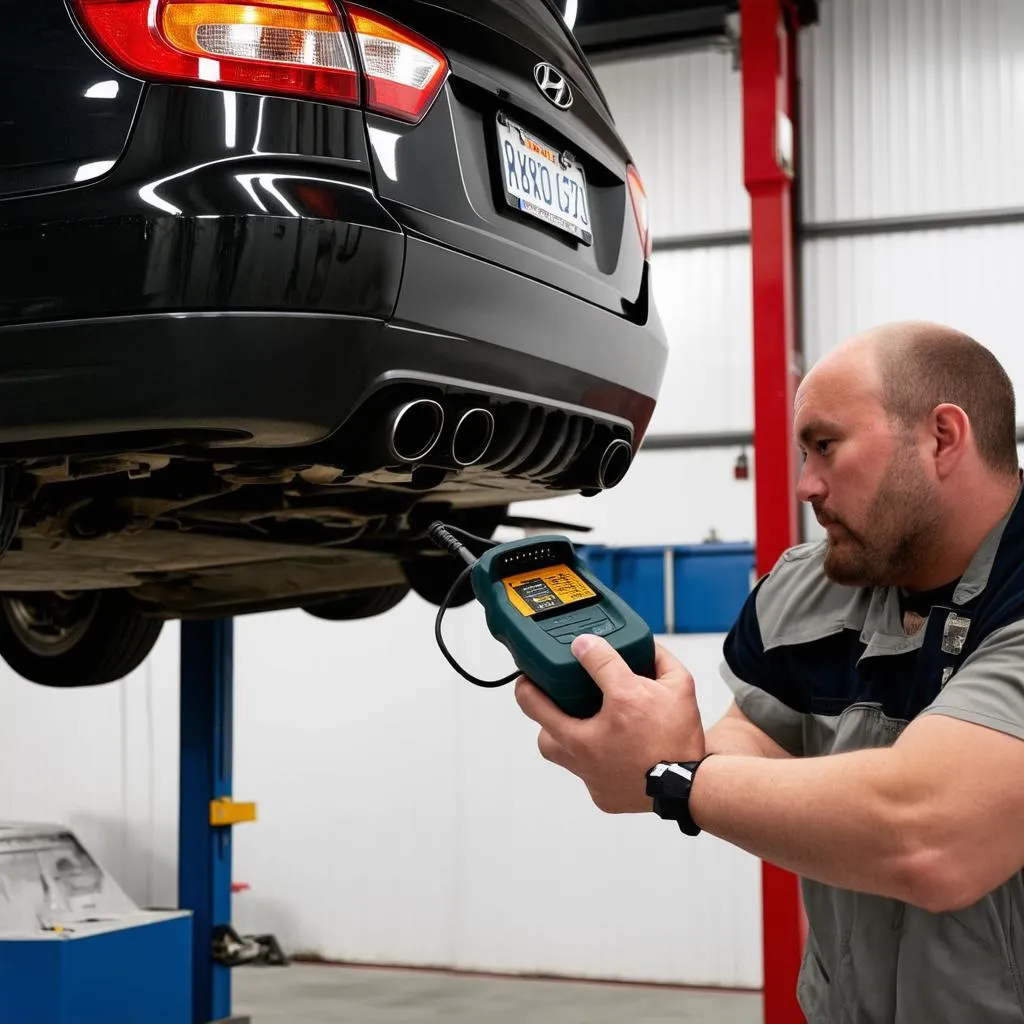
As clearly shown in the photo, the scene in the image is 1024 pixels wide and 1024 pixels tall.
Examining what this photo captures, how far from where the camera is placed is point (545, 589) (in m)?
1.30

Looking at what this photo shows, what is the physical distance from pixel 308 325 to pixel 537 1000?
464cm

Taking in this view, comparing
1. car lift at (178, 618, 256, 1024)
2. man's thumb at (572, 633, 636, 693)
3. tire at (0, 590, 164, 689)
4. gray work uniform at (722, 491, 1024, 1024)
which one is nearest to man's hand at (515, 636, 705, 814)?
man's thumb at (572, 633, 636, 693)

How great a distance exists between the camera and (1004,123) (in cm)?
623

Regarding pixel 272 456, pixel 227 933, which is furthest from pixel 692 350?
pixel 272 456

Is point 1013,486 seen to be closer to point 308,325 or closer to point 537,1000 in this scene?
point 308,325

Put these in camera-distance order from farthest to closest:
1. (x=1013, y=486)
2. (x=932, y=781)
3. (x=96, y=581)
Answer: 1. (x=96, y=581)
2. (x=1013, y=486)
3. (x=932, y=781)

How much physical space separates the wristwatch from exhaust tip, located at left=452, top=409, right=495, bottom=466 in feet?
2.71

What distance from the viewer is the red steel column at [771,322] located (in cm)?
468

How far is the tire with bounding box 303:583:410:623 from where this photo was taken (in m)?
3.61

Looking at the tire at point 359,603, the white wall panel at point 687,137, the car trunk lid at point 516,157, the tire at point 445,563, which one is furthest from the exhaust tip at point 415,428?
the white wall panel at point 687,137

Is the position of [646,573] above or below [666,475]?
below

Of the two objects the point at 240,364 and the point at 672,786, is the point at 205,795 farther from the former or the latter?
the point at 672,786

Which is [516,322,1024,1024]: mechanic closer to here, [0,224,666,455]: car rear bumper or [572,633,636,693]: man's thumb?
[572,633,636,693]: man's thumb

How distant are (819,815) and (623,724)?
0.18m
